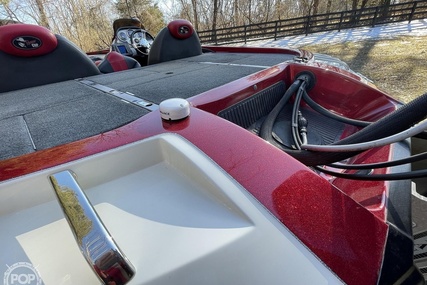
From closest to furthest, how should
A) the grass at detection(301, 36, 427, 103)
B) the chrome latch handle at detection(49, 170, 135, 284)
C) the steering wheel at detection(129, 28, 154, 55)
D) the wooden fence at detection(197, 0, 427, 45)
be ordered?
the chrome latch handle at detection(49, 170, 135, 284) → the grass at detection(301, 36, 427, 103) → the steering wheel at detection(129, 28, 154, 55) → the wooden fence at detection(197, 0, 427, 45)

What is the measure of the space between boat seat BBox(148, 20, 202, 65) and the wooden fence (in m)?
9.17

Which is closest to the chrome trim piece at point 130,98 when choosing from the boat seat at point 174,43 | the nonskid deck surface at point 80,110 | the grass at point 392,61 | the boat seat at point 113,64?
the nonskid deck surface at point 80,110

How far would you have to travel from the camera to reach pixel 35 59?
7.26ft

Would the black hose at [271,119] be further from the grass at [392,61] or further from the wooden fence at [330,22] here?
the wooden fence at [330,22]

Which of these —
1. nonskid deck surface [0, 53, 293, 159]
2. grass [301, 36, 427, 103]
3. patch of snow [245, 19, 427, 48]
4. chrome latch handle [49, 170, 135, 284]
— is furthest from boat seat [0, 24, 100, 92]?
patch of snow [245, 19, 427, 48]

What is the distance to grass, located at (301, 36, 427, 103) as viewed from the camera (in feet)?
13.1

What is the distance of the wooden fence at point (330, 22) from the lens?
35.7 ft

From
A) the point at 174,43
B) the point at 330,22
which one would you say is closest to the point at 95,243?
the point at 174,43

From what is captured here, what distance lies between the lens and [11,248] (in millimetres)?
495

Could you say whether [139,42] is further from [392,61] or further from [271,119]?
[392,61]

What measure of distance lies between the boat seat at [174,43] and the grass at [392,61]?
274cm

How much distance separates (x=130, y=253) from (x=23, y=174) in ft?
1.29

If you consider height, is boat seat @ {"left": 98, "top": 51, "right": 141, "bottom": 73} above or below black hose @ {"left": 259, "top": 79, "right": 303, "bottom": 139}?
above

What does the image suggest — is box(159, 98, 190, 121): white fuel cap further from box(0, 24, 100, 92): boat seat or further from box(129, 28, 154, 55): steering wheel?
box(129, 28, 154, 55): steering wheel
